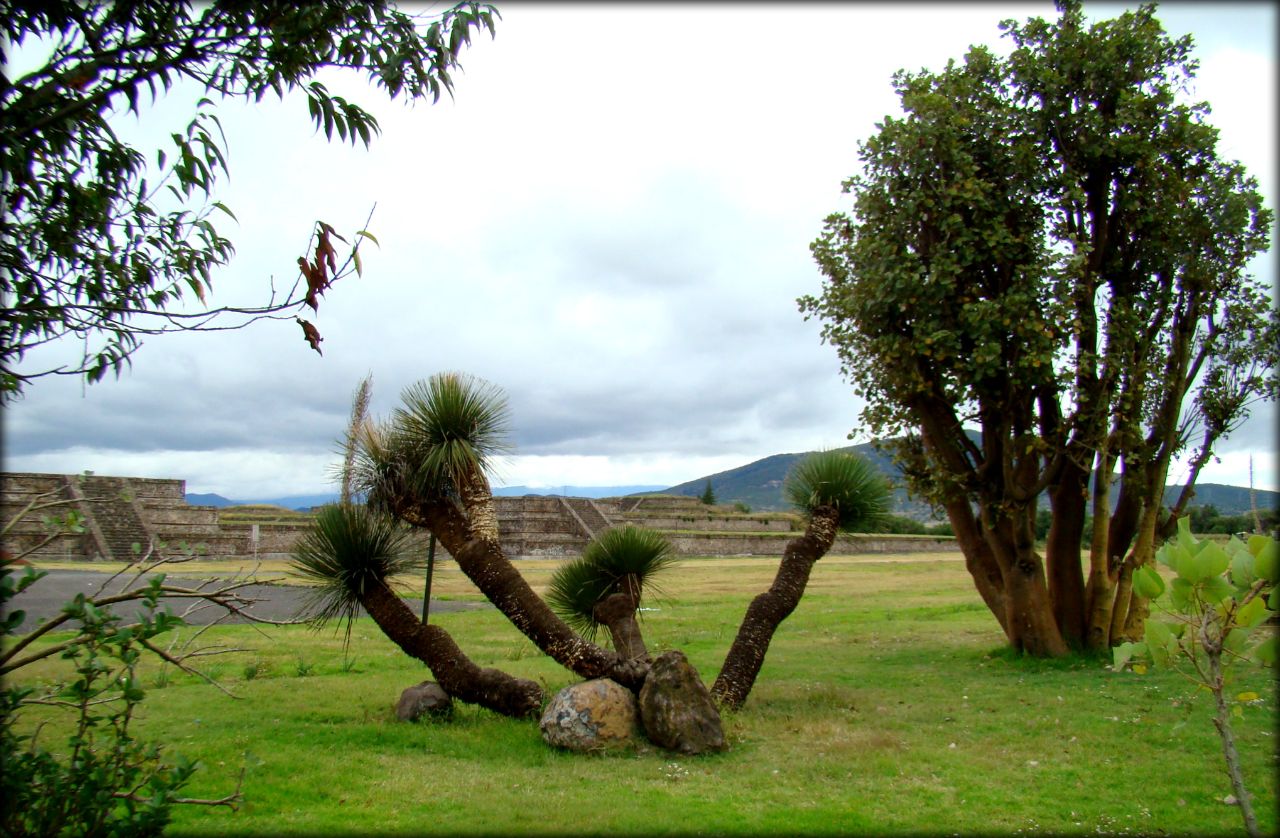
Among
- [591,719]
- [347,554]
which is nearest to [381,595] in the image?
[347,554]

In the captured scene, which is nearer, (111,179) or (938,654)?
(111,179)

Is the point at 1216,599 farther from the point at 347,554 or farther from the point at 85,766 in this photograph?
the point at 347,554

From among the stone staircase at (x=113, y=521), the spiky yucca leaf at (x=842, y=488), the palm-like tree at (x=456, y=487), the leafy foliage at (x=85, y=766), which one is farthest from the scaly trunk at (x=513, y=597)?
the stone staircase at (x=113, y=521)

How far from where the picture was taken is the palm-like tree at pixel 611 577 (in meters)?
9.39

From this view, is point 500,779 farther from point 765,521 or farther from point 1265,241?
point 765,521

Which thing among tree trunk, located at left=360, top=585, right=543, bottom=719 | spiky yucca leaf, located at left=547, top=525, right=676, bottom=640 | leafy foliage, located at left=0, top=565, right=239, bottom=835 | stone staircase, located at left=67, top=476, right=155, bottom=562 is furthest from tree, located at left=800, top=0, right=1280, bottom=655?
stone staircase, located at left=67, top=476, right=155, bottom=562

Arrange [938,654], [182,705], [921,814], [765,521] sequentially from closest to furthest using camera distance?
[921,814], [182,705], [938,654], [765,521]

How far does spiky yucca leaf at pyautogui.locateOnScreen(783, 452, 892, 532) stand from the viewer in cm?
966

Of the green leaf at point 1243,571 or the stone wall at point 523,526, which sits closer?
the green leaf at point 1243,571

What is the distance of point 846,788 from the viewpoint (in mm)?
6352

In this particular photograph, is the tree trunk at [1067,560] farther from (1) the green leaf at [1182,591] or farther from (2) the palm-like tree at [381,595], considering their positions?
(1) the green leaf at [1182,591]

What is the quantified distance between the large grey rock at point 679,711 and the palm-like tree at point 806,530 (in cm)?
128

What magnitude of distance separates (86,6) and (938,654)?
43.4 feet

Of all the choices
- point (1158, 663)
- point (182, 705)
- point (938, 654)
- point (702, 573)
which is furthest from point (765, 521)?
point (1158, 663)
